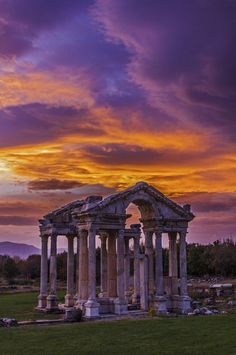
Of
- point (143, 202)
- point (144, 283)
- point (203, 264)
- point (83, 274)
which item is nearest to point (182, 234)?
point (143, 202)

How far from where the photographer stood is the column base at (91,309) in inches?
1260

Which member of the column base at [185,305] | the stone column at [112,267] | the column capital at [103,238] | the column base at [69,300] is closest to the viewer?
the stone column at [112,267]

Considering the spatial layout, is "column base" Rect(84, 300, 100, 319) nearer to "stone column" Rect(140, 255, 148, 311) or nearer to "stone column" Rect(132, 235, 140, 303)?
"stone column" Rect(140, 255, 148, 311)

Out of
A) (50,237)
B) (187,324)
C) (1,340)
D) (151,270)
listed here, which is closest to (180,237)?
(151,270)

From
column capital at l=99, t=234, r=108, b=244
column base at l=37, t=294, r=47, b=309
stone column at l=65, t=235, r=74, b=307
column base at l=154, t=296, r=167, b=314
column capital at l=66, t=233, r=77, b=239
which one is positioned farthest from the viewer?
column capital at l=99, t=234, r=108, b=244

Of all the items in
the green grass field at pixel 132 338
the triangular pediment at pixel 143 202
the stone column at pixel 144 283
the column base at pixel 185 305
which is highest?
the triangular pediment at pixel 143 202

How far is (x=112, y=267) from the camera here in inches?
1396

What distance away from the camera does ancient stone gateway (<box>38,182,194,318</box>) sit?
33594 millimetres

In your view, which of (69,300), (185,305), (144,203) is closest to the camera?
(185,305)

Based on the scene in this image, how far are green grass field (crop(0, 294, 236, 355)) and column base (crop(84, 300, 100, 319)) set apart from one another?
473cm

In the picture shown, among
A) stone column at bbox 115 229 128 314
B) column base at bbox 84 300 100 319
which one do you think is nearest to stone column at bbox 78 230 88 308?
column base at bbox 84 300 100 319

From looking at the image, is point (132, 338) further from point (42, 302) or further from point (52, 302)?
point (42, 302)

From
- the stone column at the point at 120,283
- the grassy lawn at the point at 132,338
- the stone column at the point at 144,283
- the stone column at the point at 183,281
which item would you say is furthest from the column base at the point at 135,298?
the grassy lawn at the point at 132,338

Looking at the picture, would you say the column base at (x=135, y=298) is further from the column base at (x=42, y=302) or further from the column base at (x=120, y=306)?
the column base at (x=42, y=302)
